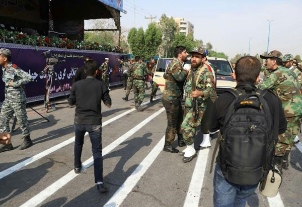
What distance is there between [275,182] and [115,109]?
7.63 m

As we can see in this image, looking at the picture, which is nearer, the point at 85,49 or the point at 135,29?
the point at 85,49

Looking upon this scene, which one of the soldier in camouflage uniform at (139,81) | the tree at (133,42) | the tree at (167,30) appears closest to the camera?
the soldier in camouflage uniform at (139,81)

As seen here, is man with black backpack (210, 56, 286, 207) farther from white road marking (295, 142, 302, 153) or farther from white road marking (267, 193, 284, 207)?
white road marking (295, 142, 302, 153)

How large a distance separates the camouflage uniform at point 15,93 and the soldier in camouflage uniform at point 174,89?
9.05 ft

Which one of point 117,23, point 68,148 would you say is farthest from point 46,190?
point 117,23

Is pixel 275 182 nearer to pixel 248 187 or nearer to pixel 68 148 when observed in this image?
pixel 248 187

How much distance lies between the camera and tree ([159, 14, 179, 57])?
63.2m

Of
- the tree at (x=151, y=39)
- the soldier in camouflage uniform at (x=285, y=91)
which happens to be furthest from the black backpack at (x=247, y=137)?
the tree at (x=151, y=39)

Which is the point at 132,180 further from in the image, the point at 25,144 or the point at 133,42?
the point at 133,42

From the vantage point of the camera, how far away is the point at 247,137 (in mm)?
1803

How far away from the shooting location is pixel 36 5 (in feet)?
59.2

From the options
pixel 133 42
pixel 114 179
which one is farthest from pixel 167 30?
pixel 114 179

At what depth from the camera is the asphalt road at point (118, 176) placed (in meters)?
3.26

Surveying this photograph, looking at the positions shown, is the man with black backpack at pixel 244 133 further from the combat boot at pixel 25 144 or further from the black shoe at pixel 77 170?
the combat boot at pixel 25 144
